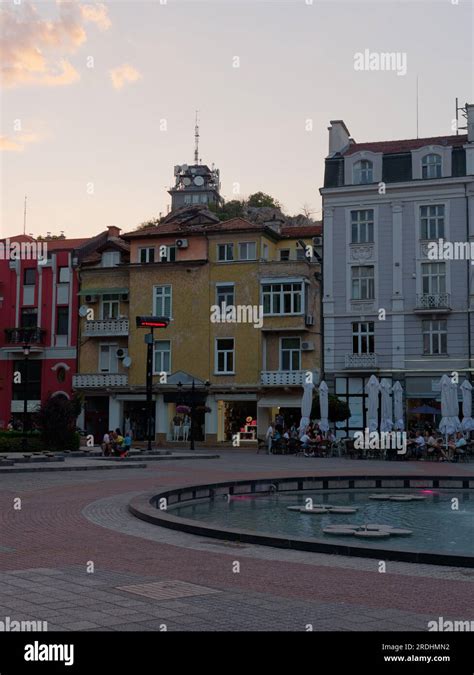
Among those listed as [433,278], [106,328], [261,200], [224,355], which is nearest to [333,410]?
[433,278]

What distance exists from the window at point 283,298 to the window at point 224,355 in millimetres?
3145

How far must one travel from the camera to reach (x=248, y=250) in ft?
171

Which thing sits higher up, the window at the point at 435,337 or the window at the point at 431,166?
the window at the point at 431,166

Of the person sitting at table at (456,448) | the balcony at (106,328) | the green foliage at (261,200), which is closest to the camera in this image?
the person sitting at table at (456,448)

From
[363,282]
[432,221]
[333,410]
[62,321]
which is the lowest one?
[333,410]

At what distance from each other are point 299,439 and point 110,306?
1976 centimetres

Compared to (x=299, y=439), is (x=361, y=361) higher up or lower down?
higher up

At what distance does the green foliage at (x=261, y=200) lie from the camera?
124 meters

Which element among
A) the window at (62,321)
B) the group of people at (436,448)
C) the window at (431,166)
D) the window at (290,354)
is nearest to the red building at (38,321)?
the window at (62,321)

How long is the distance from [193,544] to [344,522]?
Answer: 4.73m

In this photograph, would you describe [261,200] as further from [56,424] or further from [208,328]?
[56,424]

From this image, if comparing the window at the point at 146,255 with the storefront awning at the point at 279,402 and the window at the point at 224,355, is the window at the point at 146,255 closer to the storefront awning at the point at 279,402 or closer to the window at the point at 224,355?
the window at the point at 224,355

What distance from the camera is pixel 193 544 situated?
39.3 feet
